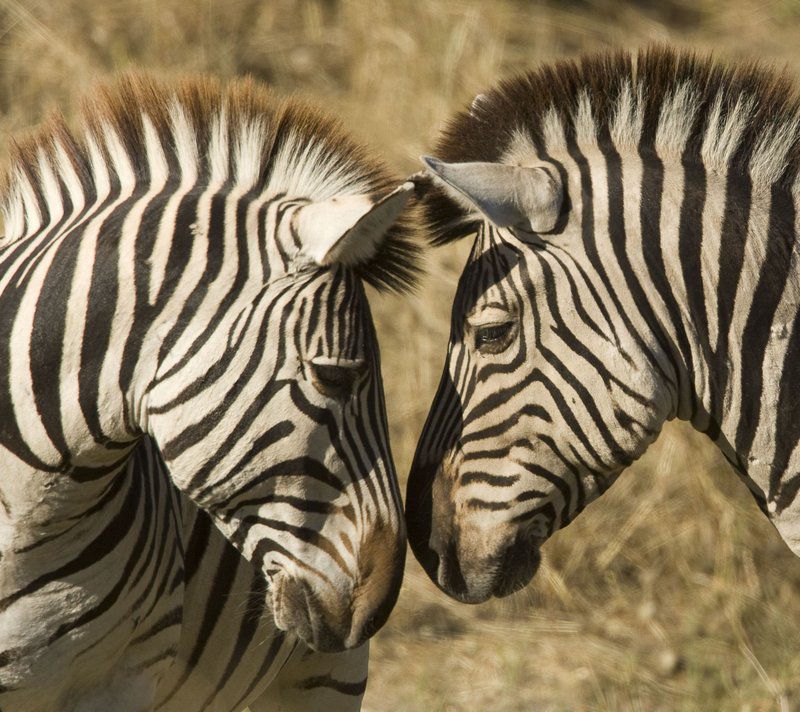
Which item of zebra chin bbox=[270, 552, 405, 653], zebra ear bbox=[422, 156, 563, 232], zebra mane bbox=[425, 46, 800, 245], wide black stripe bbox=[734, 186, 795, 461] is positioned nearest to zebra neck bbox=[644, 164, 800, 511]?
wide black stripe bbox=[734, 186, 795, 461]

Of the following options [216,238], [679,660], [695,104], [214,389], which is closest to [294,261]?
[216,238]

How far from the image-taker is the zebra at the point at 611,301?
11.8 feet

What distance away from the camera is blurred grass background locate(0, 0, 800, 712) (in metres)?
7.33

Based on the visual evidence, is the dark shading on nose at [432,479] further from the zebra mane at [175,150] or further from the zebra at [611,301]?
the zebra mane at [175,150]

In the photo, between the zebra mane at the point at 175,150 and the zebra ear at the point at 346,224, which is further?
the zebra mane at the point at 175,150

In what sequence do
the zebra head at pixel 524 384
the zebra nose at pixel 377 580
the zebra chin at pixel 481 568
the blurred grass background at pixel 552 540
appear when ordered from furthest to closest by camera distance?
the blurred grass background at pixel 552 540, the zebra chin at pixel 481 568, the zebra head at pixel 524 384, the zebra nose at pixel 377 580

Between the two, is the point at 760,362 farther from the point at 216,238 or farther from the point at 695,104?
the point at 216,238

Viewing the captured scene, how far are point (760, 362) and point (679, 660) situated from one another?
14.5 ft

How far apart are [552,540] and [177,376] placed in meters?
5.46

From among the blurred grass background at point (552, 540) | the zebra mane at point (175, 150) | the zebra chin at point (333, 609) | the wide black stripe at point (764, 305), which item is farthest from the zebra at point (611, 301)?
the blurred grass background at point (552, 540)

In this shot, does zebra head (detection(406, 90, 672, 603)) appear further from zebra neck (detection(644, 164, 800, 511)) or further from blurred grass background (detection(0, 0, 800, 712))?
blurred grass background (detection(0, 0, 800, 712))

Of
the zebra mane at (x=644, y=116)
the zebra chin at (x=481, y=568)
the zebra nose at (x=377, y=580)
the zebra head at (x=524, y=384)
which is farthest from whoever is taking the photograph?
the zebra chin at (x=481, y=568)

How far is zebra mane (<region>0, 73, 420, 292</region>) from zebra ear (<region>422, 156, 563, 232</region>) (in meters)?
0.28

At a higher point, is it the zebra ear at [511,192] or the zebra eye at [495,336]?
the zebra ear at [511,192]
